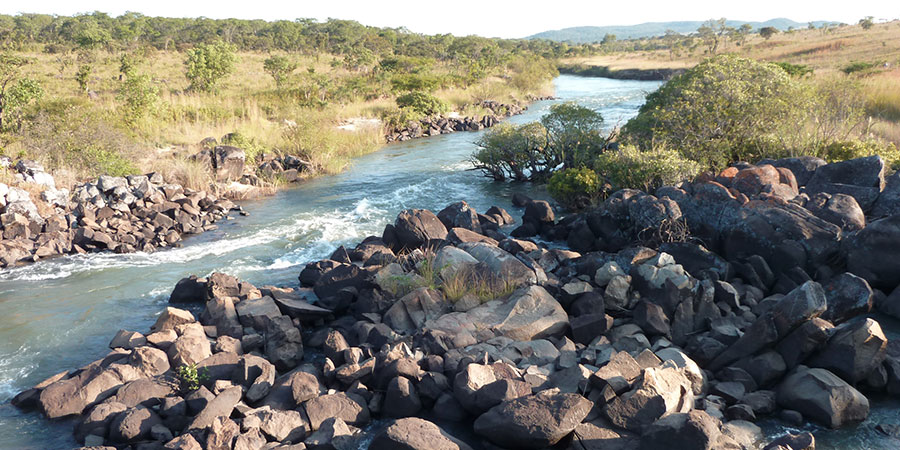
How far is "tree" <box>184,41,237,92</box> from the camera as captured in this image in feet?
107

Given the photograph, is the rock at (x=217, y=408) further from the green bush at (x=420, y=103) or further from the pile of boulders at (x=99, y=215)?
the green bush at (x=420, y=103)

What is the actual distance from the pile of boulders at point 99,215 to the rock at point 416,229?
6033 millimetres

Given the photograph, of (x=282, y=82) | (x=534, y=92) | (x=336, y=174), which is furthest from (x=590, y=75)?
(x=336, y=174)

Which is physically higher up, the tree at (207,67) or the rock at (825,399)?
the tree at (207,67)

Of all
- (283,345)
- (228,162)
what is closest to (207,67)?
(228,162)

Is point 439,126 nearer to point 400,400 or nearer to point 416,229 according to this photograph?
point 416,229

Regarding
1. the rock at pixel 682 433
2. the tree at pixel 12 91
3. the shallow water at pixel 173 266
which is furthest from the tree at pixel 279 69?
the rock at pixel 682 433

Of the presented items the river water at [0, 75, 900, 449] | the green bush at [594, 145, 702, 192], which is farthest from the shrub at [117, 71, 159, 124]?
the green bush at [594, 145, 702, 192]

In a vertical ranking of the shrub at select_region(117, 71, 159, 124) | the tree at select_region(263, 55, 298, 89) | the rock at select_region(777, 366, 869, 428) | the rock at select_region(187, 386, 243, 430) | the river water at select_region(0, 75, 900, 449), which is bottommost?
the rock at select_region(777, 366, 869, 428)

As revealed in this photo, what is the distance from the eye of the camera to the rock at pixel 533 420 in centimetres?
644

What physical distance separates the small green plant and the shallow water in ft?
4.42

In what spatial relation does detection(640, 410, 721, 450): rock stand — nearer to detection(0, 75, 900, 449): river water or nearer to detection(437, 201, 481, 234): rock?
detection(0, 75, 900, 449): river water

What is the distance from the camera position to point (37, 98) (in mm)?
→ 21312

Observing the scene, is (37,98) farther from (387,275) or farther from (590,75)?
(590,75)
